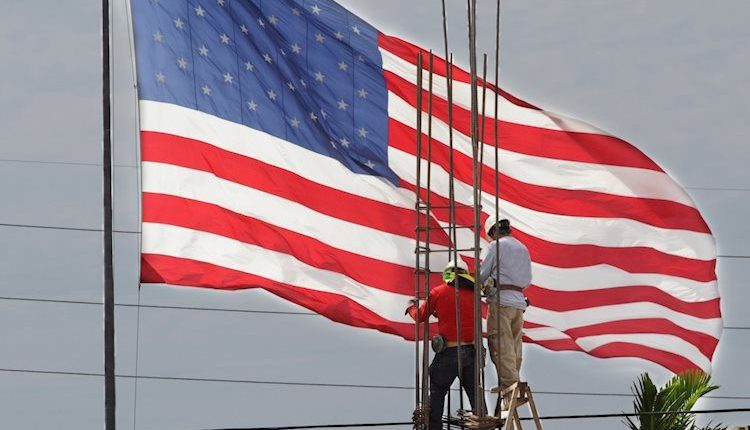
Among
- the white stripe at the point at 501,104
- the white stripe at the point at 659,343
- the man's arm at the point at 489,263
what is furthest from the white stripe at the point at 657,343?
the man's arm at the point at 489,263

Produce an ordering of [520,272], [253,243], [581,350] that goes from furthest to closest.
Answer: [581,350], [253,243], [520,272]

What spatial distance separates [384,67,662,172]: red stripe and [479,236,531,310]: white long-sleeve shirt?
2.92 meters

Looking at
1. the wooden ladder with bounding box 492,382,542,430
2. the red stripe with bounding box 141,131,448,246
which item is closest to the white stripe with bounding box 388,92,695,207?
the red stripe with bounding box 141,131,448,246

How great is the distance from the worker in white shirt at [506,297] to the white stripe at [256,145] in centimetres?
262

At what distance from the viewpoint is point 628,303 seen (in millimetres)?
17172

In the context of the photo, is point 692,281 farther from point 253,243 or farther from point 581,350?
point 253,243

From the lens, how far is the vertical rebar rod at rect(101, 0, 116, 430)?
14.1 metres

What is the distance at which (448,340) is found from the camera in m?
14.2

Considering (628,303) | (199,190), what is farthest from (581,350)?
(199,190)

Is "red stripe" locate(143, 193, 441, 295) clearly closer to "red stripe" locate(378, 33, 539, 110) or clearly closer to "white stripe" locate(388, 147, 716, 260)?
"white stripe" locate(388, 147, 716, 260)

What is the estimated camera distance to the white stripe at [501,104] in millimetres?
16953

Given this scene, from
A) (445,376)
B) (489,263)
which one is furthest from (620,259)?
(445,376)

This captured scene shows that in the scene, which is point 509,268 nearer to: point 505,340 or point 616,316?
point 505,340

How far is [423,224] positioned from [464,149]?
4.25 feet
